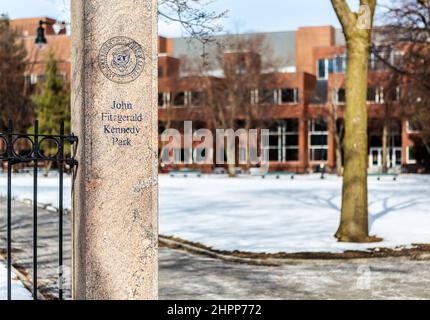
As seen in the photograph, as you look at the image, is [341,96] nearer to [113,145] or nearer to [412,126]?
[412,126]

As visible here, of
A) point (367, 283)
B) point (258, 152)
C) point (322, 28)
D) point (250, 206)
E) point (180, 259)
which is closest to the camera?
point (367, 283)

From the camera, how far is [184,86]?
72500 mm

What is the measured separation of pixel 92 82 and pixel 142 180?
102 cm

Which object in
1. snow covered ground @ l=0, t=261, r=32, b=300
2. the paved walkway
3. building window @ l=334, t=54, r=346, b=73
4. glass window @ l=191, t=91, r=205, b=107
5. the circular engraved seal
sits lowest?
the paved walkway

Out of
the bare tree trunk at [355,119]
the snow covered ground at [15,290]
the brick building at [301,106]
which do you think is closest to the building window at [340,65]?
the brick building at [301,106]

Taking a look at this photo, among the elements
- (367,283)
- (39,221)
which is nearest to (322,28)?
(39,221)

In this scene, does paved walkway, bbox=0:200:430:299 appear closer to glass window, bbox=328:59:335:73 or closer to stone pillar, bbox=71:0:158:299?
stone pillar, bbox=71:0:158:299

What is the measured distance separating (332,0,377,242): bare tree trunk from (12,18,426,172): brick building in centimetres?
4582

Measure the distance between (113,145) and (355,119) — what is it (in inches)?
461

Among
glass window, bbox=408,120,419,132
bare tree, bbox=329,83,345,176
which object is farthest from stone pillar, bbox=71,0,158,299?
glass window, bbox=408,120,419,132

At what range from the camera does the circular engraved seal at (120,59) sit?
275 inches

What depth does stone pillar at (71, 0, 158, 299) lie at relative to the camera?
6.97 m

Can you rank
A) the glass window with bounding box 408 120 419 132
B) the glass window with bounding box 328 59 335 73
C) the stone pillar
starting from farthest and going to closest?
the glass window with bounding box 328 59 335 73 < the glass window with bounding box 408 120 419 132 < the stone pillar

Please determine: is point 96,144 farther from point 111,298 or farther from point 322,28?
point 322,28
